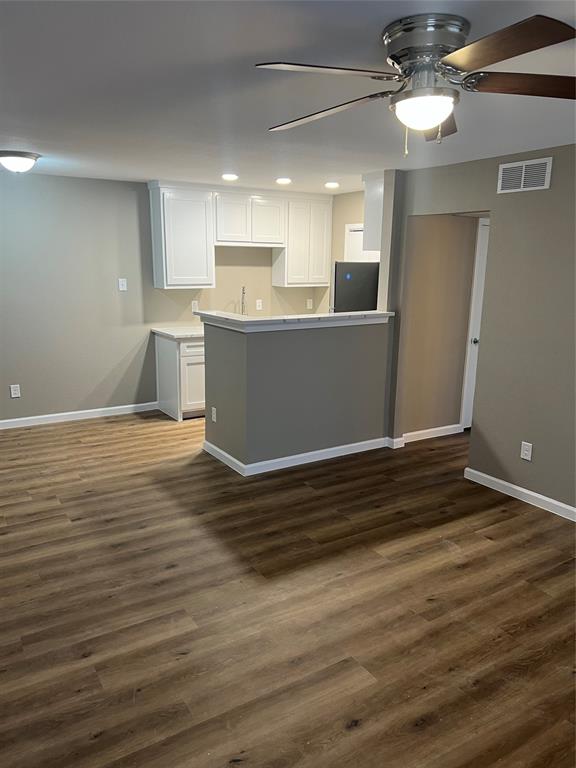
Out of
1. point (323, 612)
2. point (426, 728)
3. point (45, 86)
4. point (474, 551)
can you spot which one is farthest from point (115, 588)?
point (45, 86)

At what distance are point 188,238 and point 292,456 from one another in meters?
2.65

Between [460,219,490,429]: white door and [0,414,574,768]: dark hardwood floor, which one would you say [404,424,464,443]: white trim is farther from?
[0,414,574,768]: dark hardwood floor

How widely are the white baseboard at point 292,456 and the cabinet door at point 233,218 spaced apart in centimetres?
238

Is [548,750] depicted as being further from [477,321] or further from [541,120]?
[477,321]

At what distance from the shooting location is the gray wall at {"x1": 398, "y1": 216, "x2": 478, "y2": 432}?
15.9ft

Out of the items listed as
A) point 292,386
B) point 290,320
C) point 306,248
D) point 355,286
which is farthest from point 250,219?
point 292,386

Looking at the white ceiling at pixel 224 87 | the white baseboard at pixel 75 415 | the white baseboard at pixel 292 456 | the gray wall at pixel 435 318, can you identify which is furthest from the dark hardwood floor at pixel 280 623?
the white ceiling at pixel 224 87

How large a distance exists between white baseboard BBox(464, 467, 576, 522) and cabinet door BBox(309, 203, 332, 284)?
126 inches

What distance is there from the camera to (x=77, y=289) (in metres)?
5.55

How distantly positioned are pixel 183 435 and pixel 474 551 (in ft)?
9.77

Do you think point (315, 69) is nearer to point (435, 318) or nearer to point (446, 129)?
point (446, 129)

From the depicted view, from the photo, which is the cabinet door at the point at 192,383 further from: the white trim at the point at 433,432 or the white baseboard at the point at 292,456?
the white trim at the point at 433,432

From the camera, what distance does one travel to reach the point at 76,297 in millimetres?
5566

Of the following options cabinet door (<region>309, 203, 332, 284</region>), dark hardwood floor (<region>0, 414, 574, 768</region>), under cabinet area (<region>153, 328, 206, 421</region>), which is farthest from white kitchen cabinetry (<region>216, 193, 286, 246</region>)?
dark hardwood floor (<region>0, 414, 574, 768</region>)
